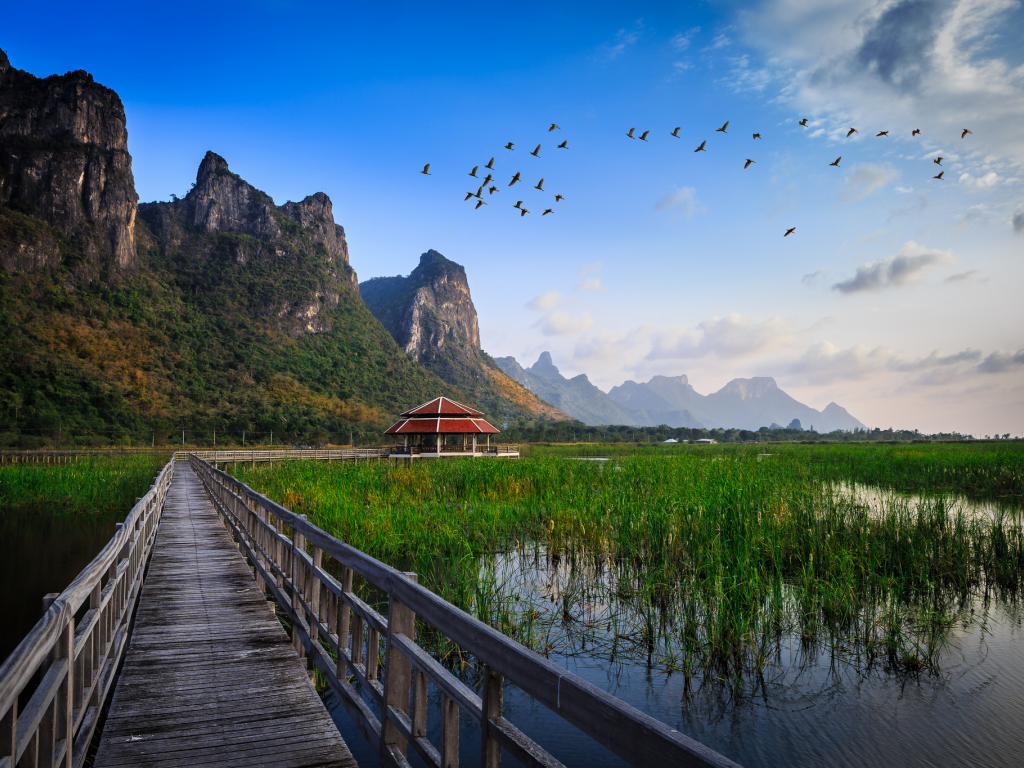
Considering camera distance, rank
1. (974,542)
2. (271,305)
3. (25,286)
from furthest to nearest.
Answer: (271,305) < (25,286) < (974,542)

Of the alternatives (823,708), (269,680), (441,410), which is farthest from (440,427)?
(269,680)

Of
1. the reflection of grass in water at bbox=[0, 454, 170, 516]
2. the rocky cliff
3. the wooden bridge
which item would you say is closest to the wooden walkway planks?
the wooden bridge

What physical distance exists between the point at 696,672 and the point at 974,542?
5.83m

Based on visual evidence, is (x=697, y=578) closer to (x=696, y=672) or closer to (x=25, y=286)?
(x=696, y=672)

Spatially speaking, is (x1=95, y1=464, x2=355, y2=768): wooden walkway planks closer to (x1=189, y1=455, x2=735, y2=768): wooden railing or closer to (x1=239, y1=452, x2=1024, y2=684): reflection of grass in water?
(x1=189, y1=455, x2=735, y2=768): wooden railing

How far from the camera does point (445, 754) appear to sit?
2045 mm

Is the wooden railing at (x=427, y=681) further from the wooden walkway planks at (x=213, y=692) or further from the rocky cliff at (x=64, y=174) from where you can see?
the rocky cliff at (x=64, y=174)

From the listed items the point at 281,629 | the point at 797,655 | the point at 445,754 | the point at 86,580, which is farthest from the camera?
the point at 797,655

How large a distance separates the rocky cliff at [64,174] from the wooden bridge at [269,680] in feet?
257

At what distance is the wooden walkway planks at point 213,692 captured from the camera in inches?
119

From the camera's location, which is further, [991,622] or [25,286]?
[25,286]

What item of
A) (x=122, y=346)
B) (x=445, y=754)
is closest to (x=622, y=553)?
(x=445, y=754)

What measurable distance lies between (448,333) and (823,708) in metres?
137

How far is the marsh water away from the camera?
179 inches
